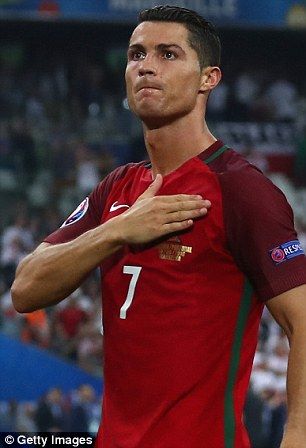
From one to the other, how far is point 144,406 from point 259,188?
2.16ft

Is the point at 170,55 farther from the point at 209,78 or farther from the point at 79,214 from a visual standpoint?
the point at 79,214

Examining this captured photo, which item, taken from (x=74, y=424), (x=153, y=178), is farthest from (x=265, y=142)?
(x=153, y=178)

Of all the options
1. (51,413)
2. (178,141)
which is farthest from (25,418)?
(178,141)

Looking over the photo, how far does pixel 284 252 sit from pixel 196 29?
2.40ft

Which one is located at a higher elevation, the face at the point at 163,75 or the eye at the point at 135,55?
the eye at the point at 135,55

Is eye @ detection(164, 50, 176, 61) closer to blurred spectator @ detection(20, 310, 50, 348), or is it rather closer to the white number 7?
the white number 7

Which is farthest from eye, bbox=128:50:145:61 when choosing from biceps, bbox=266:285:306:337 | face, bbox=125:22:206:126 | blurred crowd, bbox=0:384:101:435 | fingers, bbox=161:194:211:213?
blurred crowd, bbox=0:384:101:435

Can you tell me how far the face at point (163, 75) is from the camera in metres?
2.95

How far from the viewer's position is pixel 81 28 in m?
16.5

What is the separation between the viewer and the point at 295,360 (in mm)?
2660

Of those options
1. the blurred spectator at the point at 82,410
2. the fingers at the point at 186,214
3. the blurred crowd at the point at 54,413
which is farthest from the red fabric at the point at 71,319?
the fingers at the point at 186,214

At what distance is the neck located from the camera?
3.04 metres

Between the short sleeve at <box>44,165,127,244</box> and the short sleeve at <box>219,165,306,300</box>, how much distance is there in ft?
1.78

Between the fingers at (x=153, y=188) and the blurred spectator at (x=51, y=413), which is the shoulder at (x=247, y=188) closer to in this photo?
the fingers at (x=153, y=188)
